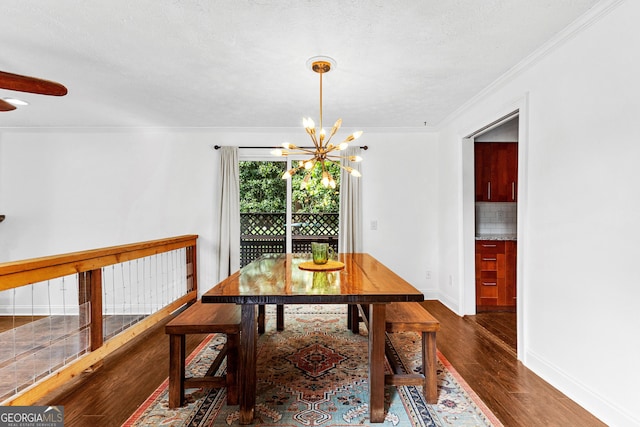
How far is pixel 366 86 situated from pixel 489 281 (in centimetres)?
265

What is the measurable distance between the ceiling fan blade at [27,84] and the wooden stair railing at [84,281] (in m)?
0.94

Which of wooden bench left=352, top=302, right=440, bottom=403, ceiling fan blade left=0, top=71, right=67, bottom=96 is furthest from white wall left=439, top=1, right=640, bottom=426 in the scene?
ceiling fan blade left=0, top=71, right=67, bottom=96

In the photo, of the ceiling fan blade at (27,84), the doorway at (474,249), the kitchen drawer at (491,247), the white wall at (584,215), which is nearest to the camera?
the ceiling fan blade at (27,84)

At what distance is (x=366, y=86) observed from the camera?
283cm

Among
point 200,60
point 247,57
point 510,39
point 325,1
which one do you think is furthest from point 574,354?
point 200,60

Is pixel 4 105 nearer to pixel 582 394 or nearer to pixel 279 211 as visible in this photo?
pixel 279 211

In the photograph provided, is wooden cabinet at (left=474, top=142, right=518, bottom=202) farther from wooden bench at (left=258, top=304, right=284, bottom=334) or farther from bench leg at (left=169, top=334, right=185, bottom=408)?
bench leg at (left=169, top=334, right=185, bottom=408)

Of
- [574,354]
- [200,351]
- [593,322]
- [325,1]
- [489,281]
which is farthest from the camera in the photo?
[489,281]

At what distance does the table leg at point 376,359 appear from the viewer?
69.2 inches

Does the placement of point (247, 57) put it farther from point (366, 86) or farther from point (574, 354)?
point (574, 354)

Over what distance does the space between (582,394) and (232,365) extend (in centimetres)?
211

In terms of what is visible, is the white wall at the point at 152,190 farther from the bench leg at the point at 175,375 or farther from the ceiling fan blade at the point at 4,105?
the ceiling fan blade at the point at 4,105

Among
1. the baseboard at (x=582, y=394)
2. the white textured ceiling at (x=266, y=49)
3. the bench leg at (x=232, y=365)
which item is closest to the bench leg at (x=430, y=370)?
the baseboard at (x=582, y=394)

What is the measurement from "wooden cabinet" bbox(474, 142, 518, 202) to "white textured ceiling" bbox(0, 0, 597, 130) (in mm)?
811
